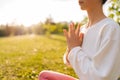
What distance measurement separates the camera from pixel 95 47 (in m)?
2.71

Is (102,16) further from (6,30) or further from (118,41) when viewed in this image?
(6,30)

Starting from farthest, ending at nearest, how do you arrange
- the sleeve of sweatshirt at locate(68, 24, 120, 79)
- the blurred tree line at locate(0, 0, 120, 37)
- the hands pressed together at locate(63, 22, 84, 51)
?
1. the blurred tree line at locate(0, 0, 120, 37)
2. the hands pressed together at locate(63, 22, 84, 51)
3. the sleeve of sweatshirt at locate(68, 24, 120, 79)

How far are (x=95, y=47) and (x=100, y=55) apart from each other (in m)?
0.10

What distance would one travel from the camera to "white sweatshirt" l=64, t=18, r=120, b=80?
2.62m

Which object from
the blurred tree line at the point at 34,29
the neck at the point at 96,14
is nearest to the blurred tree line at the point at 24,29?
the blurred tree line at the point at 34,29

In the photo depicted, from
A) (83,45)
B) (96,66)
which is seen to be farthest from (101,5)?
(96,66)

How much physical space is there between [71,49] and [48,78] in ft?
2.62

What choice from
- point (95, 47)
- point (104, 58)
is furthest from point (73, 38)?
point (104, 58)

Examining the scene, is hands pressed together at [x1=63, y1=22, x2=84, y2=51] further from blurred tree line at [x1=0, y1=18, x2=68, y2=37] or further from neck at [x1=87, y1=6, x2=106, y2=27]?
blurred tree line at [x1=0, y1=18, x2=68, y2=37]

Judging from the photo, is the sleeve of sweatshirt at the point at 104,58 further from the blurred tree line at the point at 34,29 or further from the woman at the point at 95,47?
the blurred tree line at the point at 34,29

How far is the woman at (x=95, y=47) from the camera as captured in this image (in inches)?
103

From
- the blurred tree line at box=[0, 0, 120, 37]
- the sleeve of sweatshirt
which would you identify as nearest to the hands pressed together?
the sleeve of sweatshirt

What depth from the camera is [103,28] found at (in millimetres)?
2688

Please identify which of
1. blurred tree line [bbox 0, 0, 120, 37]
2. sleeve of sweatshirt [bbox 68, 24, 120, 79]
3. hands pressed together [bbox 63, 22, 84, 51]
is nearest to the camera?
sleeve of sweatshirt [bbox 68, 24, 120, 79]
